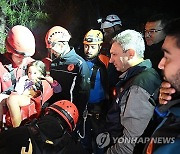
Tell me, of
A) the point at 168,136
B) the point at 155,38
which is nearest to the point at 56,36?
the point at 155,38

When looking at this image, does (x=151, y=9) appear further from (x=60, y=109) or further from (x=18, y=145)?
(x=18, y=145)

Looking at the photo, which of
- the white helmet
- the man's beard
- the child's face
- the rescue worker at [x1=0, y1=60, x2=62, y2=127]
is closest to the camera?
the man's beard

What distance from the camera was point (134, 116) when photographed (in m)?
1.47

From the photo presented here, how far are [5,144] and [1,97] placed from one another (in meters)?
1.07

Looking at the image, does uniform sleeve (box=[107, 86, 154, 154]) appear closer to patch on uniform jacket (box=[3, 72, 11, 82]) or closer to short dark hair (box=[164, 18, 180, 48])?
short dark hair (box=[164, 18, 180, 48])

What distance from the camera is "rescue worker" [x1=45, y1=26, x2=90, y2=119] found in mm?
2764

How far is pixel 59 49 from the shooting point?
2.94m

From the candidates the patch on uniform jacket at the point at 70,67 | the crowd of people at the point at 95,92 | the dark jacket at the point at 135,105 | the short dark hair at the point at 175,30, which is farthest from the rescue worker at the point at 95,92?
the short dark hair at the point at 175,30

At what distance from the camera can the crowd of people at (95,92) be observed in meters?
1.17

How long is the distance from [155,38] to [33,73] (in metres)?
1.08

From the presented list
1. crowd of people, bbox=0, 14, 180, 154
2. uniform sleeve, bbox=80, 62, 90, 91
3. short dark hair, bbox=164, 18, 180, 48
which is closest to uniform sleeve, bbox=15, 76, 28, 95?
crowd of people, bbox=0, 14, 180, 154

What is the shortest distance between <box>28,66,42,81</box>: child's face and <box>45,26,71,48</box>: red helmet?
1.60ft

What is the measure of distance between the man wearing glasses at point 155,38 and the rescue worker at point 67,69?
64 cm

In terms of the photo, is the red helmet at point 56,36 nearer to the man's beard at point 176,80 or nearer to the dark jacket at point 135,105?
the dark jacket at point 135,105
